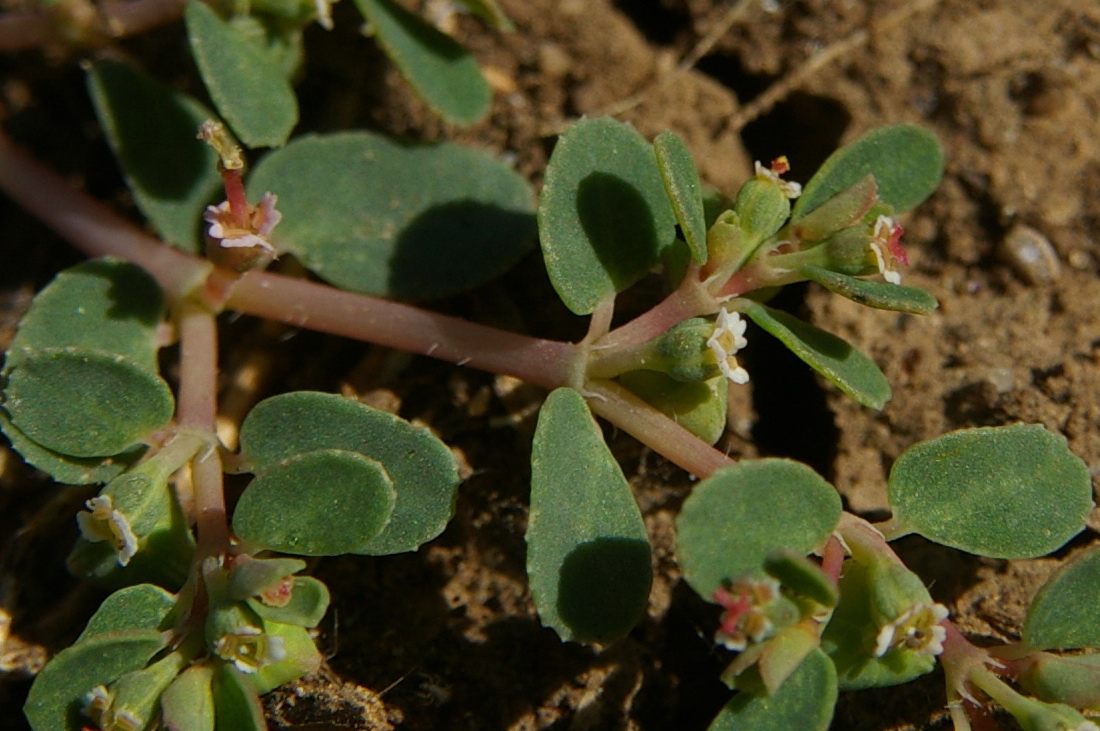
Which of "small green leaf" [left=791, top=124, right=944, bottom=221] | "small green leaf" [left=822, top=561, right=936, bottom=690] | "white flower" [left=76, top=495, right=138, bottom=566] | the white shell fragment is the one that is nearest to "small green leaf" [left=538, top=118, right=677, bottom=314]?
"small green leaf" [left=791, top=124, right=944, bottom=221]

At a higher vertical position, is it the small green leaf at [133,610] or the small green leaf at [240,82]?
the small green leaf at [240,82]

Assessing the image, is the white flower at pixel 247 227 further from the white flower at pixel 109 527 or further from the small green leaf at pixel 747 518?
the small green leaf at pixel 747 518

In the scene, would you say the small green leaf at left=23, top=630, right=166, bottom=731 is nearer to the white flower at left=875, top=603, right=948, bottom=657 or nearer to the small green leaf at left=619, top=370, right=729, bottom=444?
the small green leaf at left=619, top=370, right=729, bottom=444

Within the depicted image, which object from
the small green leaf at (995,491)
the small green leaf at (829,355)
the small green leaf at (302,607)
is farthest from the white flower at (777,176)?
the small green leaf at (302,607)

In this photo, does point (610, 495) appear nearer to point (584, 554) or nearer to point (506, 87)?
point (584, 554)

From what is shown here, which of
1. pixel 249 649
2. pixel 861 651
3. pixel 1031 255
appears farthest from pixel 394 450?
pixel 1031 255
